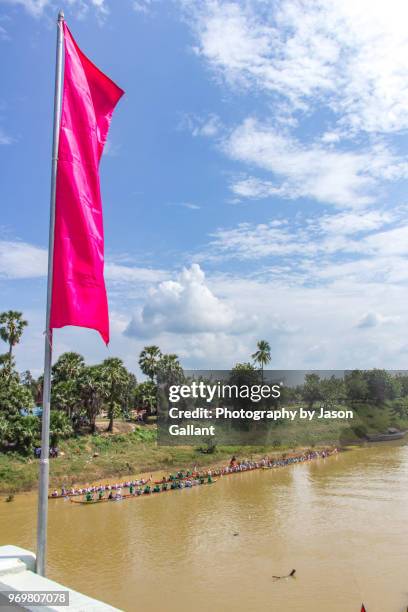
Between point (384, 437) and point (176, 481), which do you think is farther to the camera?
point (384, 437)

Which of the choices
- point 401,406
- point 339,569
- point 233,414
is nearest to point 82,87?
point 339,569

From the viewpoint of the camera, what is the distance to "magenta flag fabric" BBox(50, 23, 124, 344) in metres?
8.06

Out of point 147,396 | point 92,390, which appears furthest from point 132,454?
point 147,396

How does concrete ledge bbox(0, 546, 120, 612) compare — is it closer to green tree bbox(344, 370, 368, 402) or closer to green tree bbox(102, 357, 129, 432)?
green tree bbox(102, 357, 129, 432)

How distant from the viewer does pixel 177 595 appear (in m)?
21.1

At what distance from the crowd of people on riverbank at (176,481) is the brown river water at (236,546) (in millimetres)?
1259

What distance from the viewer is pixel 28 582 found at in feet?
19.7

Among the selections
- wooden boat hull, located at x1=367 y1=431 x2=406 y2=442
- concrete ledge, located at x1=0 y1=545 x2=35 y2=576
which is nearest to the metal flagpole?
concrete ledge, located at x1=0 y1=545 x2=35 y2=576

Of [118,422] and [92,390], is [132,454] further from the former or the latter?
[118,422]

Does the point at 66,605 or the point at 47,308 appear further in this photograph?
the point at 47,308

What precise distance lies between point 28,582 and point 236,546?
24.1 m

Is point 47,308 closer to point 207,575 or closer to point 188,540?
point 207,575

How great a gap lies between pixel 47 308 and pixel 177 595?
1778 centimetres

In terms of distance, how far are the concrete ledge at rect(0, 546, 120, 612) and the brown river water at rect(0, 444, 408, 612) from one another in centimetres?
1543
